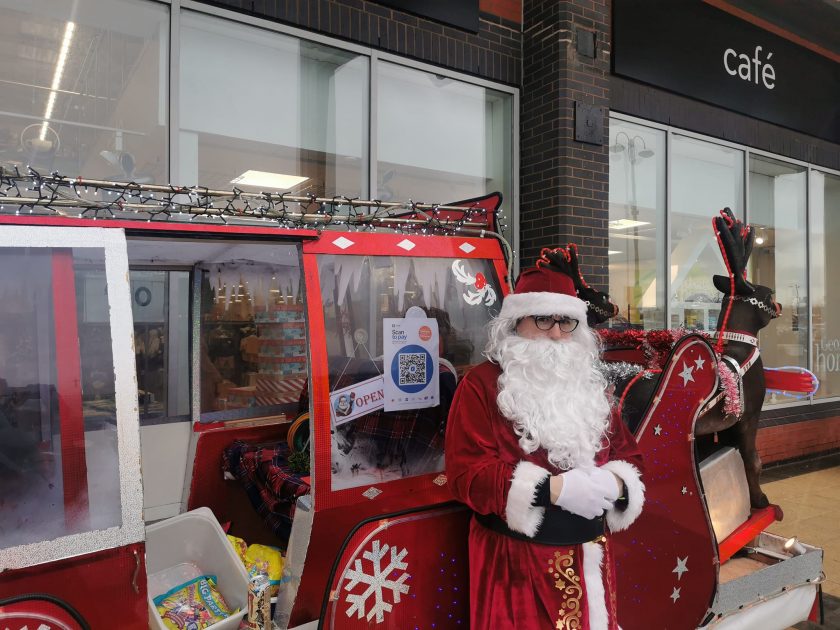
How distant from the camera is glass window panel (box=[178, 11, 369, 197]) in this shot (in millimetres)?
4578

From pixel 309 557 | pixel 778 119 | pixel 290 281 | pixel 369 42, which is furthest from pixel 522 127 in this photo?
pixel 309 557

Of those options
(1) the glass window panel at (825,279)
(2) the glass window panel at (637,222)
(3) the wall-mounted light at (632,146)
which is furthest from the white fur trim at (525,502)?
(1) the glass window panel at (825,279)

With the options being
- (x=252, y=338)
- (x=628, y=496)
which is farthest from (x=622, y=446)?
(x=252, y=338)

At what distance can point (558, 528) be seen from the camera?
2.19 metres

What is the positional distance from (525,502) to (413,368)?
2.49 ft

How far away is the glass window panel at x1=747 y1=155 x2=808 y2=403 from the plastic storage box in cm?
745

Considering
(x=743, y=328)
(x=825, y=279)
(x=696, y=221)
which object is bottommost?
(x=743, y=328)

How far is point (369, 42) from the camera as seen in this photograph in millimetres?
5156

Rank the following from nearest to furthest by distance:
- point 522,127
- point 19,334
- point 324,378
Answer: point 19,334
point 324,378
point 522,127

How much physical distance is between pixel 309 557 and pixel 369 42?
4.29 m

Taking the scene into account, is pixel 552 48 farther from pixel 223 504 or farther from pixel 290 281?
pixel 223 504

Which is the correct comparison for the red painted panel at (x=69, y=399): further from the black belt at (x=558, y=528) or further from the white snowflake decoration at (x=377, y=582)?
the black belt at (x=558, y=528)

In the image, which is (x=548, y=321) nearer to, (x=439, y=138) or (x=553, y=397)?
(x=553, y=397)

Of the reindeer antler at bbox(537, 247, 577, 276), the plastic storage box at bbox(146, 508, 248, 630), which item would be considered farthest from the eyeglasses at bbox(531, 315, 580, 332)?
the plastic storage box at bbox(146, 508, 248, 630)
